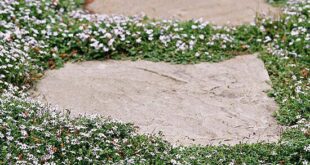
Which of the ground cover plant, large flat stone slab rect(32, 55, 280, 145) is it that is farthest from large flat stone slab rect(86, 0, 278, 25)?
large flat stone slab rect(32, 55, 280, 145)

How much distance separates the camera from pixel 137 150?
6645 millimetres

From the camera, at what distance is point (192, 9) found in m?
10.9

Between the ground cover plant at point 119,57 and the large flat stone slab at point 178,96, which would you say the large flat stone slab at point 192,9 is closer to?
the ground cover plant at point 119,57

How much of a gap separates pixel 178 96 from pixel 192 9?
283cm

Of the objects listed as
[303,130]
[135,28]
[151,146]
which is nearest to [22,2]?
[135,28]

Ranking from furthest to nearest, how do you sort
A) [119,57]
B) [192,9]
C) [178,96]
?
[192,9] < [119,57] < [178,96]

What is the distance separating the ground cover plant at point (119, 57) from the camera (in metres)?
6.48

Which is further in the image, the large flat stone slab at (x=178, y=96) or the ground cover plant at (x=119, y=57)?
the large flat stone slab at (x=178, y=96)

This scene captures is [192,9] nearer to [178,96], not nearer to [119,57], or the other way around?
[119,57]

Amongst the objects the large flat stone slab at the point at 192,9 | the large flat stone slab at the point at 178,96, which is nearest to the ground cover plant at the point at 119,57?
the large flat stone slab at the point at 178,96

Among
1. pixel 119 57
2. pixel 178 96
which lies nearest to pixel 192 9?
pixel 119 57

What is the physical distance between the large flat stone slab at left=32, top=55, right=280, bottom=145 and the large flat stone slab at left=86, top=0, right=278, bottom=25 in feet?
4.72

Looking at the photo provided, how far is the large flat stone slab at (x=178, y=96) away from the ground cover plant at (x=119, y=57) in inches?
7.5

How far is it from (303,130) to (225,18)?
381 centimetres
